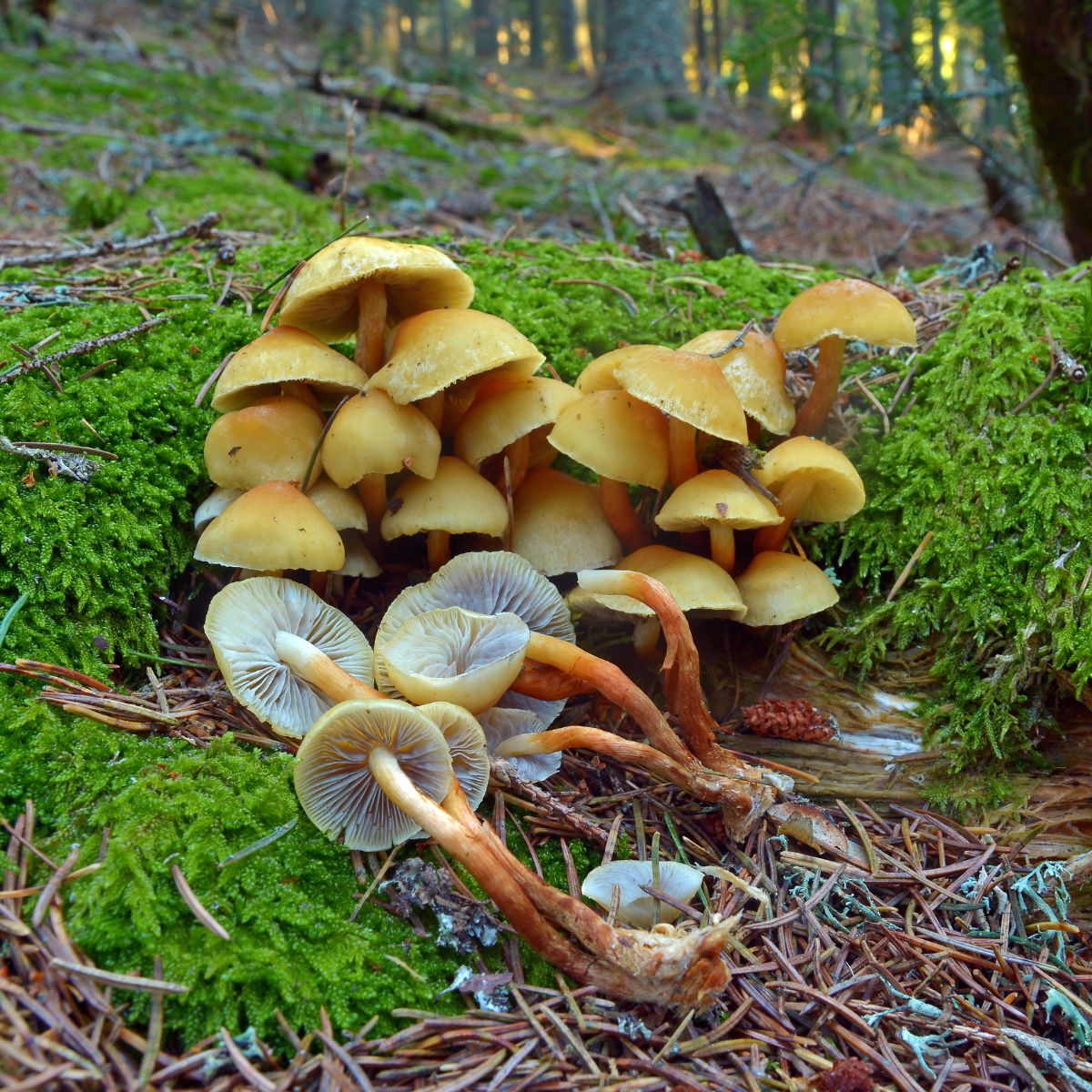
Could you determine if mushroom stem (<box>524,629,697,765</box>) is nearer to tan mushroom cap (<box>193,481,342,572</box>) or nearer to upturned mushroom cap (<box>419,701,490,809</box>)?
upturned mushroom cap (<box>419,701,490,809</box>)

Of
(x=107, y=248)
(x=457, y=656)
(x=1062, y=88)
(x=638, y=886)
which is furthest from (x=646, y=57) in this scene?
(x=638, y=886)

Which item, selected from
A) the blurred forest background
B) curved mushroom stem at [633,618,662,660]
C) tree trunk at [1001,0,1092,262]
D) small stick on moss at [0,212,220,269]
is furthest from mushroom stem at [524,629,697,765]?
tree trunk at [1001,0,1092,262]

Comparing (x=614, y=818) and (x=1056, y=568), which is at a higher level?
(x=1056, y=568)

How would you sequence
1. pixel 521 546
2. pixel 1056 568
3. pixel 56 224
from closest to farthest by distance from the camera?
pixel 1056 568
pixel 521 546
pixel 56 224

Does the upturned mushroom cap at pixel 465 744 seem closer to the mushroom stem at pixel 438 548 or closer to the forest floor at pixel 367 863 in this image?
the forest floor at pixel 367 863

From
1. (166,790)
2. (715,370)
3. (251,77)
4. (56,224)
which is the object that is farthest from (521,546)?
(251,77)

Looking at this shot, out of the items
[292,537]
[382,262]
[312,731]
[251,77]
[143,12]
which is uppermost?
[143,12]

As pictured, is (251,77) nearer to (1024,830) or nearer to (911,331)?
(911,331)

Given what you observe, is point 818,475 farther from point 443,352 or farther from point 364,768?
point 364,768
